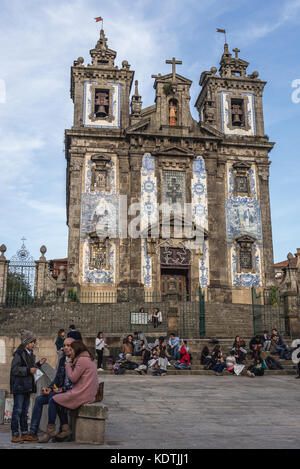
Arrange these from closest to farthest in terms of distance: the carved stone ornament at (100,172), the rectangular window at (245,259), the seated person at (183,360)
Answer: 1. the seated person at (183,360)
2. the carved stone ornament at (100,172)
3. the rectangular window at (245,259)

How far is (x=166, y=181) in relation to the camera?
28.3m

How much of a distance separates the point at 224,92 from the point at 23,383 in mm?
27374

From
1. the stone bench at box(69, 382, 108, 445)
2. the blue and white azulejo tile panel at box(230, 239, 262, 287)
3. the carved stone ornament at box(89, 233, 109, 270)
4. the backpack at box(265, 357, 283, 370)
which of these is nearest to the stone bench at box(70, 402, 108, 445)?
the stone bench at box(69, 382, 108, 445)

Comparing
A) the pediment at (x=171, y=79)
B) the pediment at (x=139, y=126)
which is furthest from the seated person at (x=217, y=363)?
the pediment at (x=171, y=79)

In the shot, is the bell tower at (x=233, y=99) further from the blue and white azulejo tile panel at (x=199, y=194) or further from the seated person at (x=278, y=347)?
the seated person at (x=278, y=347)

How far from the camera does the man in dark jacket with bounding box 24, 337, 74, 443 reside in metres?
6.12

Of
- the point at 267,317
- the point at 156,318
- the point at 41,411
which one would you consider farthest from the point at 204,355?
the point at 41,411

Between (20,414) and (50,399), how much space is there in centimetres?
43

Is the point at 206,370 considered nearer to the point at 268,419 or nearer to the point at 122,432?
the point at 268,419

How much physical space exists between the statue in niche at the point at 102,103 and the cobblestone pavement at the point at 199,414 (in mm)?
19258

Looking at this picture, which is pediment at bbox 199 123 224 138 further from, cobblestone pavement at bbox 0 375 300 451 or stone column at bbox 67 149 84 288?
cobblestone pavement at bbox 0 375 300 451

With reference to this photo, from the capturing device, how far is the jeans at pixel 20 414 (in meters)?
6.17

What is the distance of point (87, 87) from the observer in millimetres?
29562
